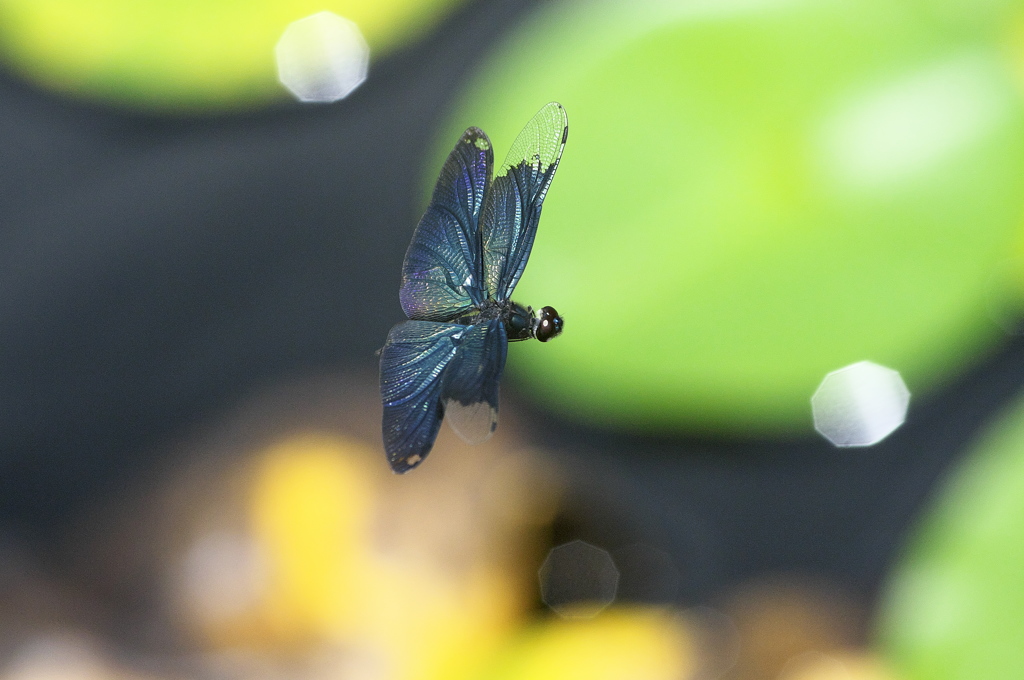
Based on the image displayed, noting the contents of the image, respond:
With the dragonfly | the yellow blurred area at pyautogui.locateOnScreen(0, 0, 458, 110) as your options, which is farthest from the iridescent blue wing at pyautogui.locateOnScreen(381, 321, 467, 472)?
the yellow blurred area at pyautogui.locateOnScreen(0, 0, 458, 110)

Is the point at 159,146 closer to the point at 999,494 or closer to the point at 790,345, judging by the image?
the point at 790,345

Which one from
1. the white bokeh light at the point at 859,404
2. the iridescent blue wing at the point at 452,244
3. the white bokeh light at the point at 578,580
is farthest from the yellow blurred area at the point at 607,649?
the iridescent blue wing at the point at 452,244

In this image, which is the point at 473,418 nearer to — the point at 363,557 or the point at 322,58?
the point at 363,557

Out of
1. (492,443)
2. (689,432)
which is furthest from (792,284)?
(492,443)

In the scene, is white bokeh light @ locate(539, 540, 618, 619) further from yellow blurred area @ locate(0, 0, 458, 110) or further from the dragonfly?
yellow blurred area @ locate(0, 0, 458, 110)

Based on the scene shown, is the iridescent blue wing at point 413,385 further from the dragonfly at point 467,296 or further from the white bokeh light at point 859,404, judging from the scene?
the white bokeh light at point 859,404

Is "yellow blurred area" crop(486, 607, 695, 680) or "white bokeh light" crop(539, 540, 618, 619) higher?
"white bokeh light" crop(539, 540, 618, 619)

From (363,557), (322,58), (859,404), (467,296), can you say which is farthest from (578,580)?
(322,58)
